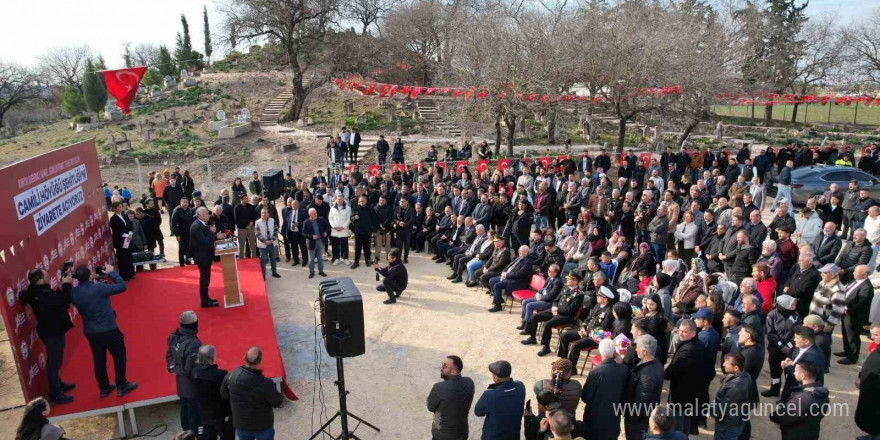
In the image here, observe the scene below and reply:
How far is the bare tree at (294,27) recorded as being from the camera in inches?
1113

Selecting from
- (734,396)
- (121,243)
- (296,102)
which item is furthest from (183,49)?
(734,396)

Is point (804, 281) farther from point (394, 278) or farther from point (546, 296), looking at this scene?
point (394, 278)

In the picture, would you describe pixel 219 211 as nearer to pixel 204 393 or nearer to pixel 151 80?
pixel 204 393

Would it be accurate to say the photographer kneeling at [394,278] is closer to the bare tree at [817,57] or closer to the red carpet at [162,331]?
the red carpet at [162,331]

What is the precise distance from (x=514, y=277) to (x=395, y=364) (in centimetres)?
249

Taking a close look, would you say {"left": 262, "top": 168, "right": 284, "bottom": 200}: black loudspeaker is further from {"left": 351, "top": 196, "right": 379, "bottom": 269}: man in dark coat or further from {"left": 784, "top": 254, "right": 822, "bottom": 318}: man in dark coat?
{"left": 784, "top": 254, "right": 822, "bottom": 318}: man in dark coat

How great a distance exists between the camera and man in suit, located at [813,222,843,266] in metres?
8.41

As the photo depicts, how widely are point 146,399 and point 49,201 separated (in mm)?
3012

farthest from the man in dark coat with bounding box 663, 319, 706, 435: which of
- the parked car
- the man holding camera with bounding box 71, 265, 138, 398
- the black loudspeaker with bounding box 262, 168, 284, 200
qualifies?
the black loudspeaker with bounding box 262, 168, 284, 200

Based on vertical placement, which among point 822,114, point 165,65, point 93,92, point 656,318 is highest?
point 165,65

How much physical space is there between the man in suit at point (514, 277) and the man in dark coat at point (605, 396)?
12.5 feet

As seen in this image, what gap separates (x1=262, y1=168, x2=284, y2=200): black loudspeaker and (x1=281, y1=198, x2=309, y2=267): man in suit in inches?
206

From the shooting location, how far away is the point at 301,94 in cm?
3053

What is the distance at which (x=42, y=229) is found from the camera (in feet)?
22.3
